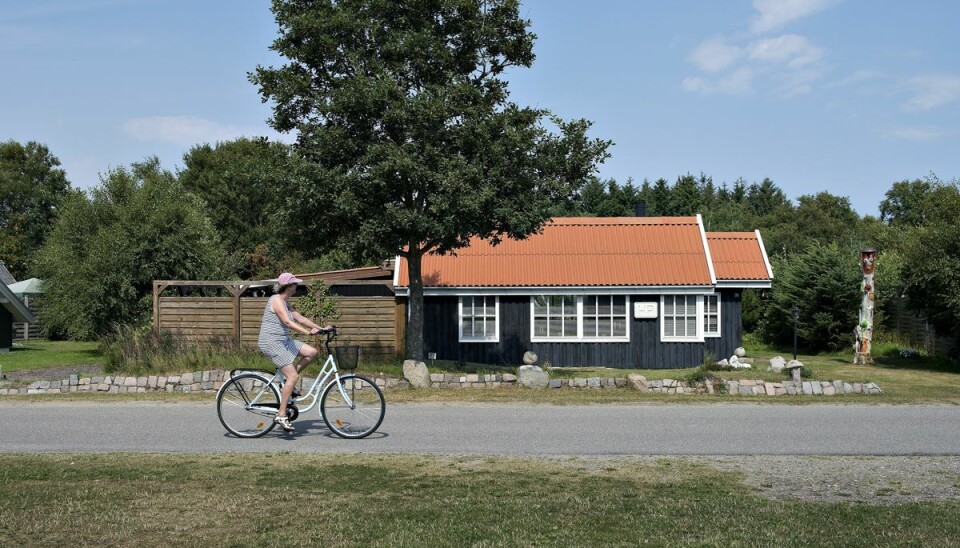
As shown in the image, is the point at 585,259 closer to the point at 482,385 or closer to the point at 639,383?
the point at 482,385

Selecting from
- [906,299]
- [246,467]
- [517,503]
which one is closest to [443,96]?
[246,467]

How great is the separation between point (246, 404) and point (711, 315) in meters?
17.2

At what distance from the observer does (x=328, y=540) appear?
6285 millimetres

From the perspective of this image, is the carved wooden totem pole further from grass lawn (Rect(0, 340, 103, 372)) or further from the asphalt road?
grass lawn (Rect(0, 340, 103, 372))

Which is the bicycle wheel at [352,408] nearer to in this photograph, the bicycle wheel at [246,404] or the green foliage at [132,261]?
the bicycle wheel at [246,404]

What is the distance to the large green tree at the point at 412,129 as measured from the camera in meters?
17.9

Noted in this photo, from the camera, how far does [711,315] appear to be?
85.5 feet

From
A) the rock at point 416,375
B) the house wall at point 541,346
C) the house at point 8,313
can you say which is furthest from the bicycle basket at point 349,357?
the house at point 8,313

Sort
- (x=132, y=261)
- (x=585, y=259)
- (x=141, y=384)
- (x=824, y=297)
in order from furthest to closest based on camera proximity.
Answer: (x=824, y=297) < (x=132, y=261) < (x=585, y=259) < (x=141, y=384)

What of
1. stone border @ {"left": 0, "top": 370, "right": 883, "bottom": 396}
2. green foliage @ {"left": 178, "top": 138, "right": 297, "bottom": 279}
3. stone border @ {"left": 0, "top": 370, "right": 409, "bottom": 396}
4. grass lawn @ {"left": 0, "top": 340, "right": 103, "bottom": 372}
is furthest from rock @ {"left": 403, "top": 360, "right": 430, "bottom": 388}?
green foliage @ {"left": 178, "top": 138, "right": 297, "bottom": 279}

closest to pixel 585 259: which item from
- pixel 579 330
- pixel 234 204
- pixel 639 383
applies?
pixel 579 330

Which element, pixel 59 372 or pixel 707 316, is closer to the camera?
A: pixel 59 372

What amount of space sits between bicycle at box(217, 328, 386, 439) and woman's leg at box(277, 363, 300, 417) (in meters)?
0.15

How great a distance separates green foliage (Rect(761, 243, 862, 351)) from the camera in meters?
30.5
